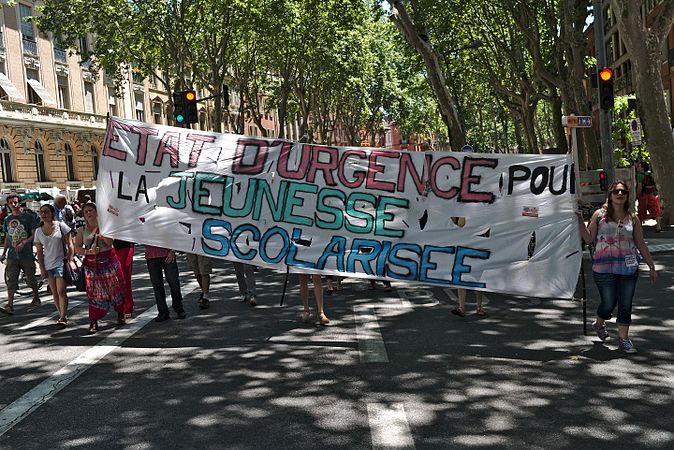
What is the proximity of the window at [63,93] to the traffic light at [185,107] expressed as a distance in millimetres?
25606

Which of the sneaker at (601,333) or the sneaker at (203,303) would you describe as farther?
the sneaker at (203,303)

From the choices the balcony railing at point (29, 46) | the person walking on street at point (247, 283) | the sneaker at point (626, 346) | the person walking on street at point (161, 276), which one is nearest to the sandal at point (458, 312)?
the sneaker at point (626, 346)

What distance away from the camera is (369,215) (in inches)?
349

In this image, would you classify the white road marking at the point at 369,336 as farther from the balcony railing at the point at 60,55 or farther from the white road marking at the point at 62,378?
the balcony railing at the point at 60,55

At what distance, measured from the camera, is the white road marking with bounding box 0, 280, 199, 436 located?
6.04m

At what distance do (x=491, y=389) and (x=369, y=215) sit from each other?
305 cm

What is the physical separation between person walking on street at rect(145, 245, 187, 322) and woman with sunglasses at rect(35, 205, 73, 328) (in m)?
1.08

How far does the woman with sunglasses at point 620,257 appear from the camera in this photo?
746 cm

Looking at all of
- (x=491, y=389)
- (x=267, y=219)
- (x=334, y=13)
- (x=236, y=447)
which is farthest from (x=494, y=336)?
(x=334, y=13)

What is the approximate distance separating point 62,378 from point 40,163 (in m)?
38.1

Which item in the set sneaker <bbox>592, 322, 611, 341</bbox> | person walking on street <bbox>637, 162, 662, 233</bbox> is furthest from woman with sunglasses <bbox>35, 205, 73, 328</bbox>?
person walking on street <bbox>637, 162, 662, 233</bbox>

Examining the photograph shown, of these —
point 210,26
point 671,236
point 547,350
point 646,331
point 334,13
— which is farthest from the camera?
point 210,26

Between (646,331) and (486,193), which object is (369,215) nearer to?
(486,193)

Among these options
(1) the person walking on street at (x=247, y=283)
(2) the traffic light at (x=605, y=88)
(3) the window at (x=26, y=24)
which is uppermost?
(3) the window at (x=26, y=24)
